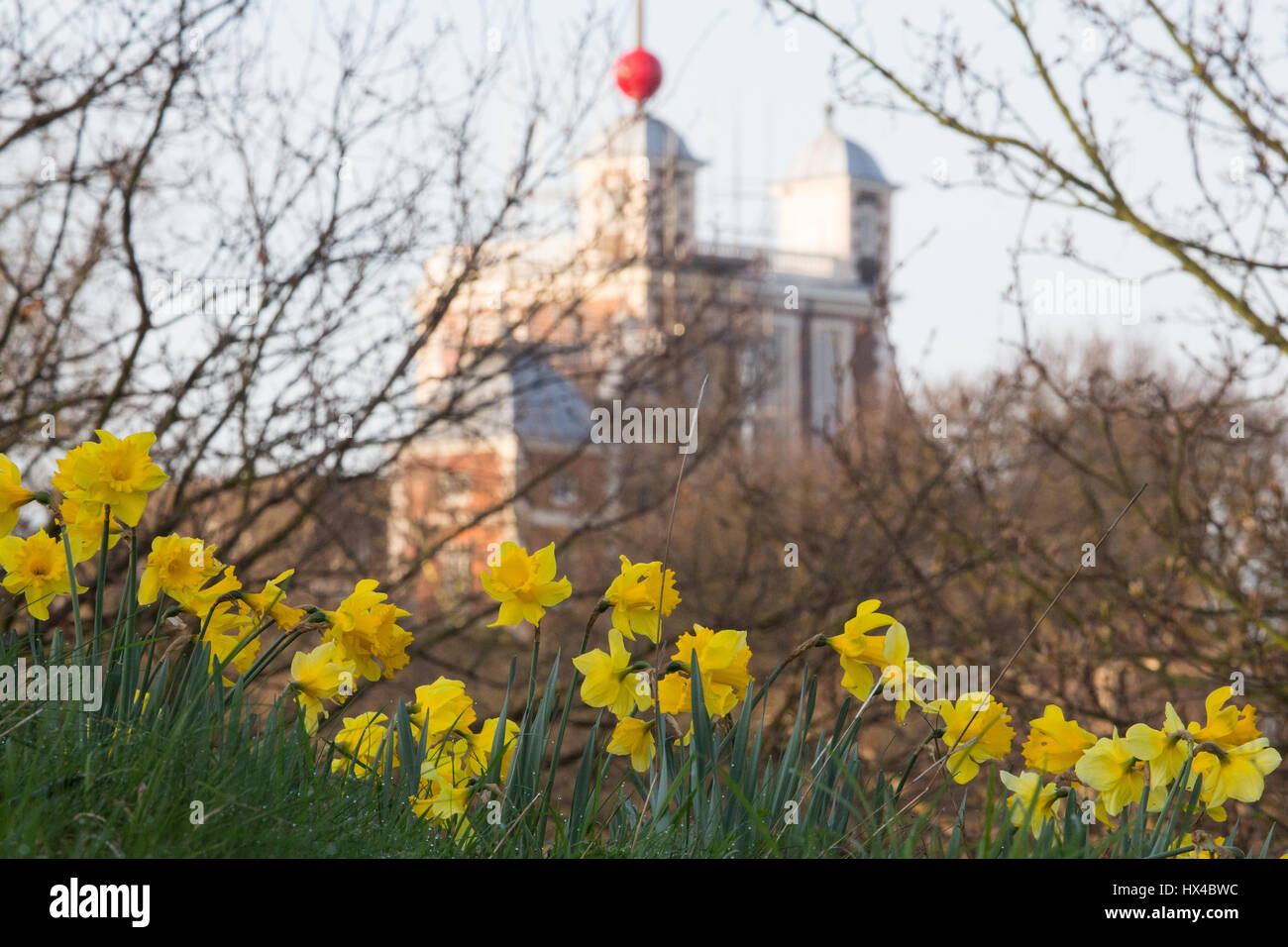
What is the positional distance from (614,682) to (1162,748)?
3.15 ft

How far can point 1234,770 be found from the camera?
240 centimetres

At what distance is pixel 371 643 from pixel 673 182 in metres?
5.68

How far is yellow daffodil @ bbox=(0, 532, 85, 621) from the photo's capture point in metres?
2.62

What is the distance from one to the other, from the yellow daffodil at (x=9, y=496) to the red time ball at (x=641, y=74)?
15.9ft

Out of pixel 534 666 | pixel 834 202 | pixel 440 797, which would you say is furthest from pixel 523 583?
pixel 834 202

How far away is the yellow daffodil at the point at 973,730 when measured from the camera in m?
2.45

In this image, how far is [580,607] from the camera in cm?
1249

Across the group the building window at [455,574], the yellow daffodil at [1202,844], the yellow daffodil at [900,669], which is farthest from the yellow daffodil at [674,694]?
the building window at [455,574]

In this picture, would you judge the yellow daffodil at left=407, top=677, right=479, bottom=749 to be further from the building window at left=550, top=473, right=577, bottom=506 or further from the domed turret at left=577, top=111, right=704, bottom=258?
the building window at left=550, top=473, right=577, bottom=506

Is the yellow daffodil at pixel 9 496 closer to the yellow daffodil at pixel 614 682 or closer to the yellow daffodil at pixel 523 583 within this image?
the yellow daffodil at pixel 523 583

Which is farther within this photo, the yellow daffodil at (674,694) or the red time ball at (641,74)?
the red time ball at (641,74)

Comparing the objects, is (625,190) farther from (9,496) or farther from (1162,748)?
(1162,748)
